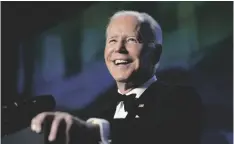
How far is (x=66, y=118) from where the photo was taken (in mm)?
1344

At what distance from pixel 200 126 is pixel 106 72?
44 centimetres

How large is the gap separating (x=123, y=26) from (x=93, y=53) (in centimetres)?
18

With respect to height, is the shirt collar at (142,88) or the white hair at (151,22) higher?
the white hair at (151,22)

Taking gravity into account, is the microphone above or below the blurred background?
below

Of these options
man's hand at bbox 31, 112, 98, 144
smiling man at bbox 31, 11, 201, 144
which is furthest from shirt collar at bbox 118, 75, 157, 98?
man's hand at bbox 31, 112, 98, 144

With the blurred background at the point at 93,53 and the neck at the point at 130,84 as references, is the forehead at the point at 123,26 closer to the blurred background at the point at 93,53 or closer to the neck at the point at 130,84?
the blurred background at the point at 93,53

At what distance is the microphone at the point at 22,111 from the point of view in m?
1.61

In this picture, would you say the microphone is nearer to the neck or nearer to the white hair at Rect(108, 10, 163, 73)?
the neck

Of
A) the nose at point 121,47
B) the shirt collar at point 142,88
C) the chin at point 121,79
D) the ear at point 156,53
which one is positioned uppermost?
the nose at point 121,47

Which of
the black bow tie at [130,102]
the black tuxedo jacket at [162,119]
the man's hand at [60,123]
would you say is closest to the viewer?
the man's hand at [60,123]

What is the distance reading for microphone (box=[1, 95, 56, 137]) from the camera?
1.61 m

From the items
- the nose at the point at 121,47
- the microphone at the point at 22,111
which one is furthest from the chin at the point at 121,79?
the microphone at the point at 22,111

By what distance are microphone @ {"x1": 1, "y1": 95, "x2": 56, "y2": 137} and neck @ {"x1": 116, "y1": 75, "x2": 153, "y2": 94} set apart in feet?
0.92

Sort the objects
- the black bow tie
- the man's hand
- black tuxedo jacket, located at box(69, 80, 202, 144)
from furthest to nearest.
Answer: the black bow tie < black tuxedo jacket, located at box(69, 80, 202, 144) < the man's hand
